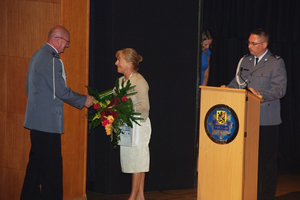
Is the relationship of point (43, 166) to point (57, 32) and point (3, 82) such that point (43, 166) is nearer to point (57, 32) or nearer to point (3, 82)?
point (3, 82)

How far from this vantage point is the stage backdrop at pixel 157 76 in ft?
17.2

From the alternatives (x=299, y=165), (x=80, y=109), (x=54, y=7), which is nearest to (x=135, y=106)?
(x=80, y=109)

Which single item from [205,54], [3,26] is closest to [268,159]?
[205,54]

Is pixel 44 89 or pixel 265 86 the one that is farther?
pixel 265 86

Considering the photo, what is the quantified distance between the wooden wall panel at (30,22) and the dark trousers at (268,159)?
8.32 ft

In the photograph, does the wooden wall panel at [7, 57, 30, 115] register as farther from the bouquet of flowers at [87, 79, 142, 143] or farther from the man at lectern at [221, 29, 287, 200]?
the man at lectern at [221, 29, 287, 200]

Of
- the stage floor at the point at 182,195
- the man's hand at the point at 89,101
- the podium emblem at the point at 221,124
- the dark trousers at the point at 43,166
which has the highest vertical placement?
the man's hand at the point at 89,101

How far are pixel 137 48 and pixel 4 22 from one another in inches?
60.9

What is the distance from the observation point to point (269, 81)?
4633 millimetres

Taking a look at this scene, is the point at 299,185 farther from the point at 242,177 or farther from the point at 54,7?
the point at 54,7

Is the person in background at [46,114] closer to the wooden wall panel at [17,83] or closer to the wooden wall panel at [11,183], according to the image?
the wooden wall panel at [17,83]

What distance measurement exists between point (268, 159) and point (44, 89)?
246 cm

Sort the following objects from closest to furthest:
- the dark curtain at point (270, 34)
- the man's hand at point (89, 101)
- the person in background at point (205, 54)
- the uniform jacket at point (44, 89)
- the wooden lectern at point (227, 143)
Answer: the wooden lectern at point (227, 143) → the uniform jacket at point (44, 89) → the man's hand at point (89, 101) → the person in background at point (205, 54) → the dark curtain at point (270, 34)

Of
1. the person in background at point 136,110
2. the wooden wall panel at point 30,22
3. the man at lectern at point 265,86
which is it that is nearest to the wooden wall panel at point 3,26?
the wooden wall panel at point 30,22
